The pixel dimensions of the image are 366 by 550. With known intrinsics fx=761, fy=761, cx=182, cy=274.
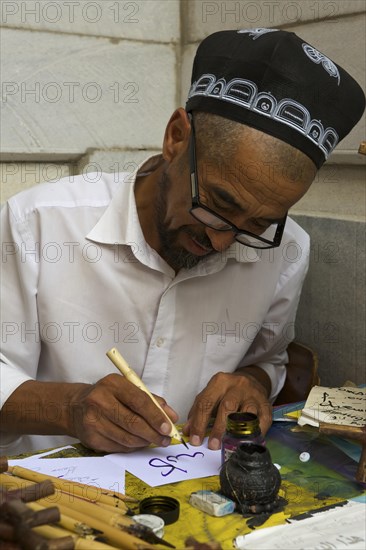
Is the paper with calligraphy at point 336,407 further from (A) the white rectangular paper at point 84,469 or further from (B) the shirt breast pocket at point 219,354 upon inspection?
(A) the white rectangular paper at point 84,469

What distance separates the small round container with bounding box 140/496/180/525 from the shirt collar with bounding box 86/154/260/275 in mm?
1108

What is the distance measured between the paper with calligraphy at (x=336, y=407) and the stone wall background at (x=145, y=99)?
2.69 feet

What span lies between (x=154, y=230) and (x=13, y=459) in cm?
97

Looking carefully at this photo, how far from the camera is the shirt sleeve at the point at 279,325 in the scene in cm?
311

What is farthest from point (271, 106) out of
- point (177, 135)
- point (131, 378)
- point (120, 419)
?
point (120, 419)

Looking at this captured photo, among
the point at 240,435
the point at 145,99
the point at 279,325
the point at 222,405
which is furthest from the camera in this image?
the point at 145,99

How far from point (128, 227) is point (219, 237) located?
0.46 m

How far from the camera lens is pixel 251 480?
1771mm

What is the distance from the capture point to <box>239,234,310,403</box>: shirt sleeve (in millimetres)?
3113

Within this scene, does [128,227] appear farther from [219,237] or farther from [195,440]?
[195,440]

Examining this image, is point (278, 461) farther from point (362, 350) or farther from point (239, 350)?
point (362, 350)

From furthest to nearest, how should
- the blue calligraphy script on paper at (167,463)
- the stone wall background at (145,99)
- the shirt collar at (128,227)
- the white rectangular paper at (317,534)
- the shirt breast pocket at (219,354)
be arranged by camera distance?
the stone wall background at (145,99)
the shirt breast pocket at (219,354)
the shirt collar at (128,227)
the blue calligraphy script on paper at (167,463)
the white rectangular paper at (317,534)

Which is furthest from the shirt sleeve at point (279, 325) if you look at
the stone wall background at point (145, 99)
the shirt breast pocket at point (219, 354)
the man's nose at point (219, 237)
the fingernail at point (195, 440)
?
the fingernail at point (195, 440)

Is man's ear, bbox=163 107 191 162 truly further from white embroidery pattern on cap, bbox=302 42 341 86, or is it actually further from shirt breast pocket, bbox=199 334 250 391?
shirt breast pocket, bbox=199 334 250 391
